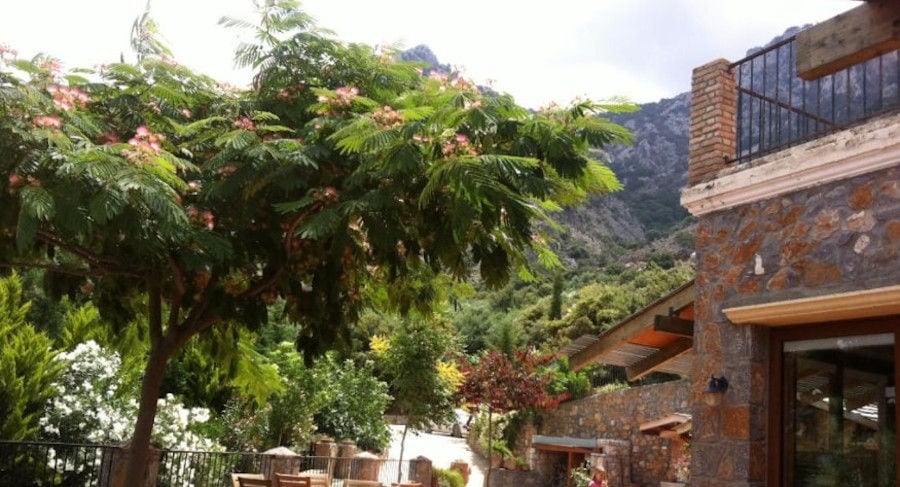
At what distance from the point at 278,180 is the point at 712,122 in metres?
4.00

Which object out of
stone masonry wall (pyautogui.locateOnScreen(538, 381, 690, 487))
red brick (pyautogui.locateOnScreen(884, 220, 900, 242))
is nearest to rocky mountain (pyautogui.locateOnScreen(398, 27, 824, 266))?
stone masonry wall (pyautogui.locateOnScreen(538, 381, 690, 487))

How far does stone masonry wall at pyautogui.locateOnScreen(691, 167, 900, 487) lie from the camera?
5965mm

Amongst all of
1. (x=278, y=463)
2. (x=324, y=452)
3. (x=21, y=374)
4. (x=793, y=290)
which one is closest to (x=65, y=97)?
(x=793, y=290)

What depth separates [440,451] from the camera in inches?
1256

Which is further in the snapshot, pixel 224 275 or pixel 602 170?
pixel 224 275

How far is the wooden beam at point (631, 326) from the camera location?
804 cm

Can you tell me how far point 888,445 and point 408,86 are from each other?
19.7ft

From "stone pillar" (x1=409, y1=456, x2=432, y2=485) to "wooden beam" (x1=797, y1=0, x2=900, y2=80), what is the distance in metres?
17.9

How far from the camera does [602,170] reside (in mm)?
7863

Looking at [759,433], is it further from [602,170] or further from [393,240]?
[393,240]

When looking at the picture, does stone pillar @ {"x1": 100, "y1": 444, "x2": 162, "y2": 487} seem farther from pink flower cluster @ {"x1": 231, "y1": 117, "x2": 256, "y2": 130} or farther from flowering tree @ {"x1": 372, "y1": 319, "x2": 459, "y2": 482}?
flowering tree @ {"x1": 372, "y1": 319, "x2": 459, "y2": 482}

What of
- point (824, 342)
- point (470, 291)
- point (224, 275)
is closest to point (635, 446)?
point (470, 291)

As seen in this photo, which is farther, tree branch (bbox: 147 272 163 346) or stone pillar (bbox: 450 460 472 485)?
stone pillar (bbox: 450 460 472 485)

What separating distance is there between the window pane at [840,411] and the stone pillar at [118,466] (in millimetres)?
8394
